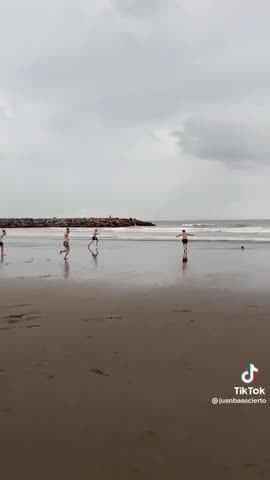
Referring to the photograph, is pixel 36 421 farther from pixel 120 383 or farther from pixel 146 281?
pixel 146 281

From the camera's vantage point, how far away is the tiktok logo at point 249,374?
4544mm

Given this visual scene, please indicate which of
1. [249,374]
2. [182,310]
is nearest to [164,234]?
[182,310]

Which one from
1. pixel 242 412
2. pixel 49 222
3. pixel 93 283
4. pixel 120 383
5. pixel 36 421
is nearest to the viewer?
pixel 36 421

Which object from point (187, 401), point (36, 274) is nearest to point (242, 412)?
point (187, 401)

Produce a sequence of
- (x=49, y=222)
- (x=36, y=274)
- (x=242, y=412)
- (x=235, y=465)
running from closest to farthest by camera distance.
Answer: (x=235, y=465), (x=242, y=412), (x=36, y=274), (x=49, y=222)

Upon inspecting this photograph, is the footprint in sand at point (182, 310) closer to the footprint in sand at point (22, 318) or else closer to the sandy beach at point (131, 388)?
the sandy beach at point (131, 388)

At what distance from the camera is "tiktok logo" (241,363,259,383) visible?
4.54 m

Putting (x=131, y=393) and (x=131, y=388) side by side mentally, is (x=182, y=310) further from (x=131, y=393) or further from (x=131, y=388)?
(x=131, y=393)

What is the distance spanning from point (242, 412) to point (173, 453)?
3.34 feet

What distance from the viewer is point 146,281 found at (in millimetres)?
11961

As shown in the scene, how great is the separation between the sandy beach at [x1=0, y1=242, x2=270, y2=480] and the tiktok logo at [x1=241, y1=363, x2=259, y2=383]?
2.8 inches

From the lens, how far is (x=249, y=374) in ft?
15.5

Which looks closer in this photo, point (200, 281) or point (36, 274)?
point (200, 281)

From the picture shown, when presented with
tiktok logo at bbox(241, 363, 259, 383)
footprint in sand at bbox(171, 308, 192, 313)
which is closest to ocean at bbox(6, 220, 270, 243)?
footprint in sand at bbox(171, 308, 192, 313)
